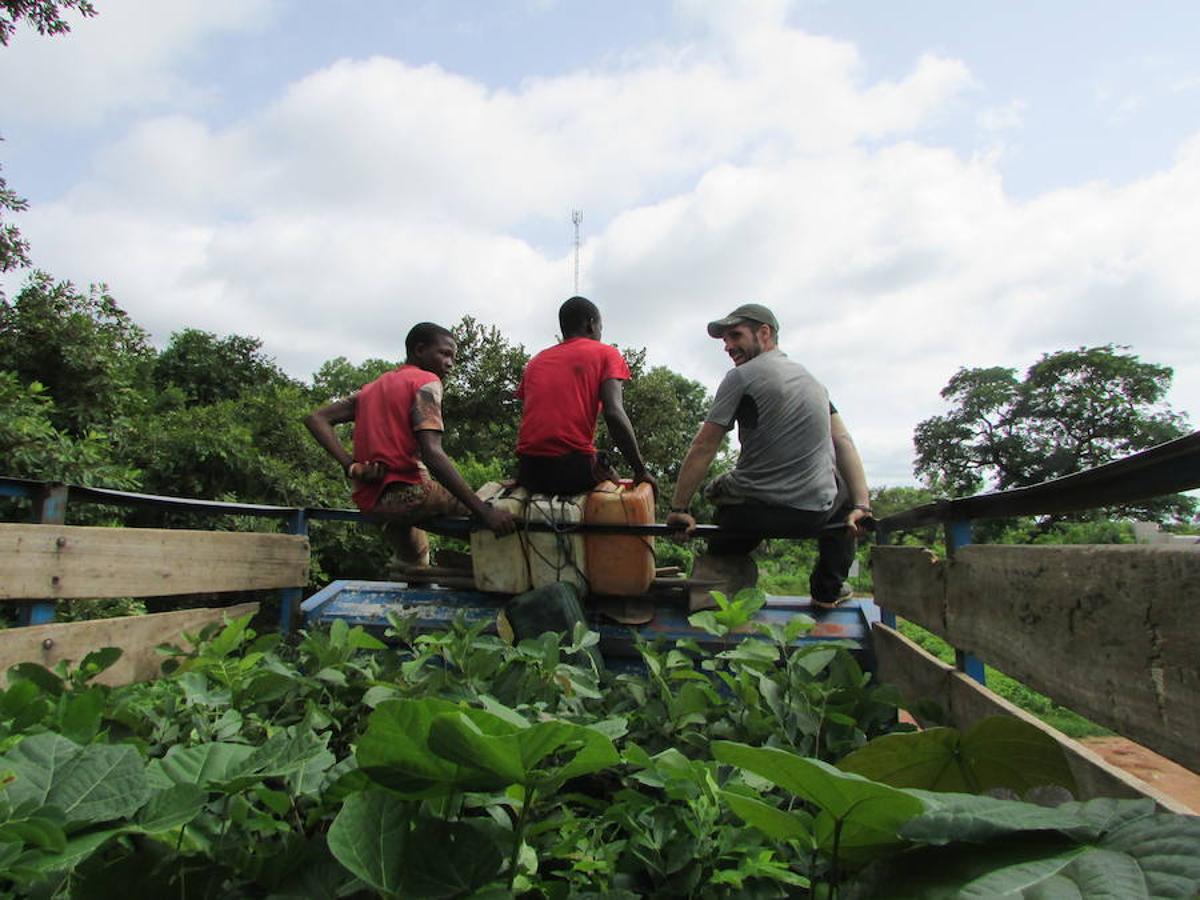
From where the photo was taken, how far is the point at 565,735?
0.46 m

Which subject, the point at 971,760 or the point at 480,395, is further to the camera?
the point at 480,395

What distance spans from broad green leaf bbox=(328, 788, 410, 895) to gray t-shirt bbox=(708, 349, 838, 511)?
2.76 metres

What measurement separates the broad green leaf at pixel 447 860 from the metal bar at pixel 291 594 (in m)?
2.82

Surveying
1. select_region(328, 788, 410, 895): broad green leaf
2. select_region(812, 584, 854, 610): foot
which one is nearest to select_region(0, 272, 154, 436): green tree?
select_region(812, 584, 854, 610): foot

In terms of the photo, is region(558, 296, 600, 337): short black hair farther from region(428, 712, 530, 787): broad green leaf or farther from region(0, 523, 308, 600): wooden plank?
region(428, 712, 530, 787): broad green leaf

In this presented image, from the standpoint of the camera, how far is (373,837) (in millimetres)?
482

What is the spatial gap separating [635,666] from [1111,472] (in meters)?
2.04

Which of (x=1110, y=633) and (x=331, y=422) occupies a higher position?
(x=331, y=422)

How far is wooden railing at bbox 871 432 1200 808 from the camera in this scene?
0.84 metres

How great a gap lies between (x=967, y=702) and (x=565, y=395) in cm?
233

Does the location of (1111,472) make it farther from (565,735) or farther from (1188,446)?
(565,735)

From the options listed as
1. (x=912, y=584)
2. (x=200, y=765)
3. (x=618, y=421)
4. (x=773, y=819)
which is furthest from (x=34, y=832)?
(x=618, y=421)

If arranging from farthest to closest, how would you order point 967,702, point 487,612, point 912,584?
point 487,612 → point 912,584 → point 967,702

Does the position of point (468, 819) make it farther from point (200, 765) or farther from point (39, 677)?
point (39, 677)
